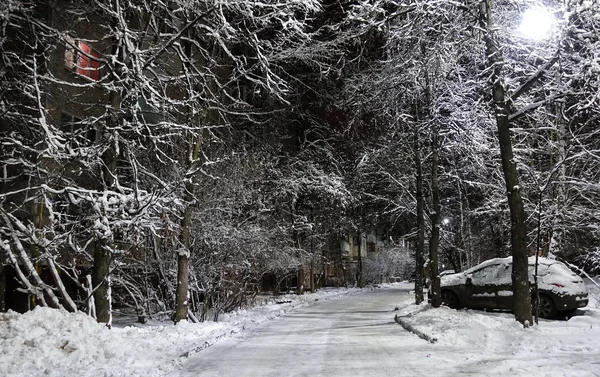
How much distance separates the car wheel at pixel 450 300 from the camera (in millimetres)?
17000

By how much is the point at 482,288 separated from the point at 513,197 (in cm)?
612

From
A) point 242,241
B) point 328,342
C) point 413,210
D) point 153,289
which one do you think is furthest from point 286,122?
point 328,342

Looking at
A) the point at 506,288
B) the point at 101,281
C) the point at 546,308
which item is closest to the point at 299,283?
the point at 506,288

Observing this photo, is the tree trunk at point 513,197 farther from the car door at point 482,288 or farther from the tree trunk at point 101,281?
the tree trunk at point 101,281

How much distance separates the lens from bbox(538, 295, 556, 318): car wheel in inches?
523

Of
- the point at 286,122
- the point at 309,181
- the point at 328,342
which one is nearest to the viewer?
the point at 328,342

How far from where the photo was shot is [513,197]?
10656 mm

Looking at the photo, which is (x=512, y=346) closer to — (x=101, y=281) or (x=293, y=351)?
(x=293, y=351)

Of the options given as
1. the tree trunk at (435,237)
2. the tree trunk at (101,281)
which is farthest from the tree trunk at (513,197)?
the tree trunk at (101,281)

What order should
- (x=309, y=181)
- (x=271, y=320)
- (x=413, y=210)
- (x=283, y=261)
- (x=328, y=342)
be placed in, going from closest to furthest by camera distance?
1. (x=328, y=342)
2. (x=271, y=320)
3. (x=283, y=261)
4. (x=413, y=210)
5. (x=309, y=181)

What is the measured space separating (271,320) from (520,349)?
965 centimetres

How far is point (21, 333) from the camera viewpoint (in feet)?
25.5

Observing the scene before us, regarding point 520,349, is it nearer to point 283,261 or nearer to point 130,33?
point 130,33

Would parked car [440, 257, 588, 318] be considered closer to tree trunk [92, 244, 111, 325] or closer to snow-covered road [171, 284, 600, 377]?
snow-covered road [171, 284, 600, 377]
